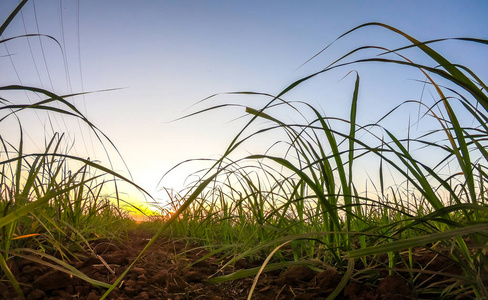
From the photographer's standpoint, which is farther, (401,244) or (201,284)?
(201,284)

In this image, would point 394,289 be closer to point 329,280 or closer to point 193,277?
point 329,280

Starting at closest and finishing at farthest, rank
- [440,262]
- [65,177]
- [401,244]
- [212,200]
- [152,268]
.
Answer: [401,244] < [440,262] < [152,268] < [65,177] < [212,200]

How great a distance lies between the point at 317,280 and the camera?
164 centimetres

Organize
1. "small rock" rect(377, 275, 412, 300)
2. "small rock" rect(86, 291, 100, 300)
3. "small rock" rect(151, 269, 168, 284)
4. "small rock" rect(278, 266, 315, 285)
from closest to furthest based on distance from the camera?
"small rock" rect(377, 275, 412, 300), "small rock" rect(86, 291, 100, 300), "small rock" rect(278, 266, 315, 285), "small rock" rect(151, 269, 168, 284)

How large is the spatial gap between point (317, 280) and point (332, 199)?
357 mm

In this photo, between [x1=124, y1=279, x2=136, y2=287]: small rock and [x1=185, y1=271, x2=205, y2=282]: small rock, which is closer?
[x1=124, y1=279, x2=136, y2=287]: small rock

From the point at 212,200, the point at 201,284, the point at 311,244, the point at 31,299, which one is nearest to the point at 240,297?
the point at 201,284

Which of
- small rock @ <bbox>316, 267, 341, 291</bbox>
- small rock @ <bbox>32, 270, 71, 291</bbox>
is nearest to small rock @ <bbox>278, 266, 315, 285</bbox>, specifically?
small rock @ <bbox>316, 267, 341, 291</bbox>

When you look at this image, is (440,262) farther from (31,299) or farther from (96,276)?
(31,299)

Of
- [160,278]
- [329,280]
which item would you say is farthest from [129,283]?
[329,280]

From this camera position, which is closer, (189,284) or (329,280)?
(329,280)

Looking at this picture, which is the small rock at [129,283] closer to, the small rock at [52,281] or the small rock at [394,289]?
the small rock at [52,281]

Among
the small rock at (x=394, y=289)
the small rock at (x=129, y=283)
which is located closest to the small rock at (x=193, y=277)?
the small rock at (x=129, y=283)

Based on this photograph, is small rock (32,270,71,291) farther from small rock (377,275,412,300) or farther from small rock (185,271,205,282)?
small rock (377,275,412,300)
